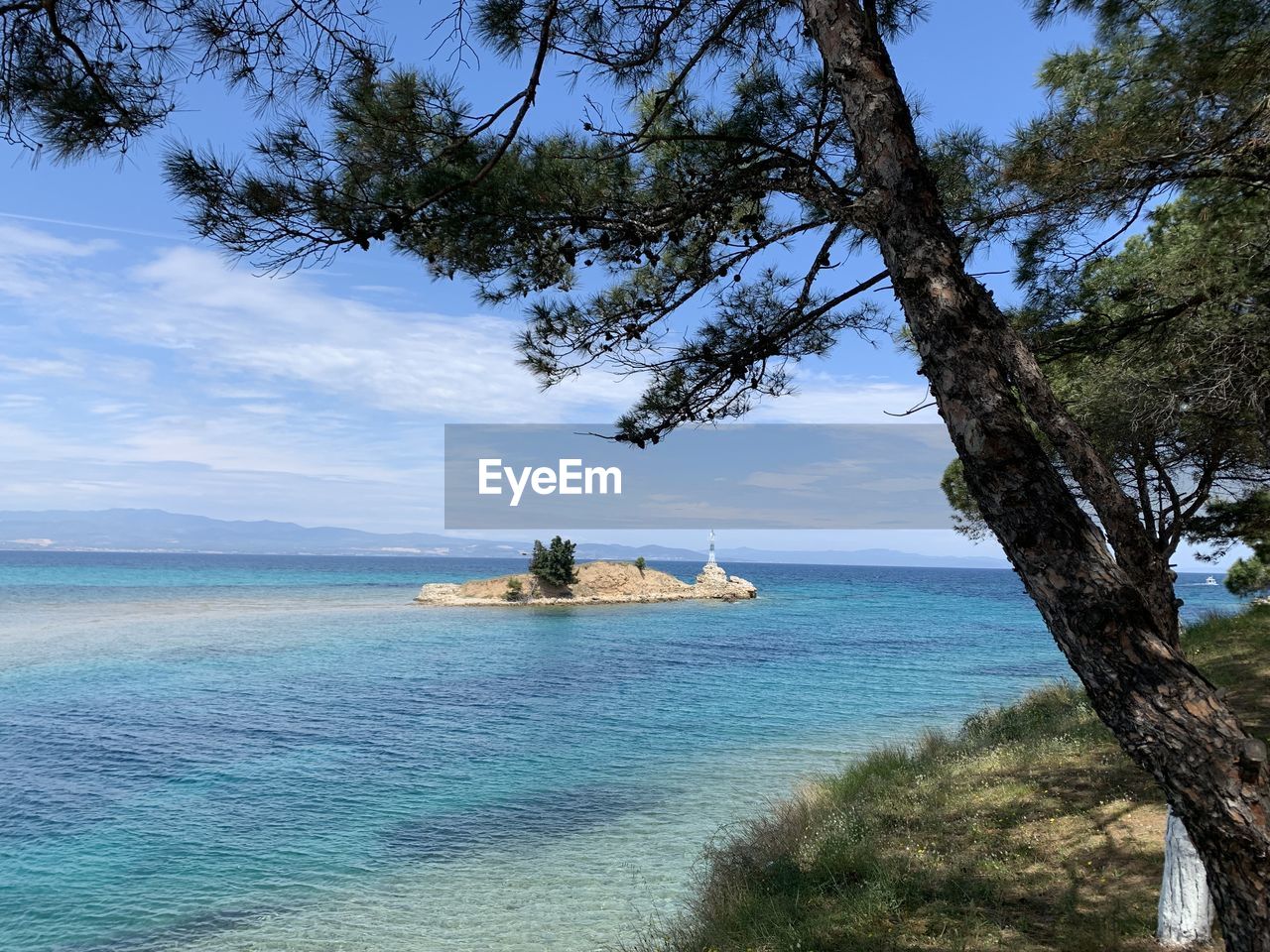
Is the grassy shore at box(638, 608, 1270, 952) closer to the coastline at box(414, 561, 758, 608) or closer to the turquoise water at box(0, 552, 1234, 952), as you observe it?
the turquoise water at box(0, 552, 1234, 952)

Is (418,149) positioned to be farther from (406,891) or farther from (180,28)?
(406,891)

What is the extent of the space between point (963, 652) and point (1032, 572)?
30.6 metres

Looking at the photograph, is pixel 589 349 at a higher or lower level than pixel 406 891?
higher

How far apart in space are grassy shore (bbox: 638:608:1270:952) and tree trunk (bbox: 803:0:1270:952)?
2.88 metres

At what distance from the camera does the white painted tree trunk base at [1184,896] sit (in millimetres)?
4094

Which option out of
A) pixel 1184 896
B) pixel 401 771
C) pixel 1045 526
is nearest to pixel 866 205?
pixel 1045 526

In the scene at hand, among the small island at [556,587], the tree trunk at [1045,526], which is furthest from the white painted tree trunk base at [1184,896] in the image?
the small island at [556,587]

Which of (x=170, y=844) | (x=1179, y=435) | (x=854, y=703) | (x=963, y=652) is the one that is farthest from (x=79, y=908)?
(x=963, y=652)

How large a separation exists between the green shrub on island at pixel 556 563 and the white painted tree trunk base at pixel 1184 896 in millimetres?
49025

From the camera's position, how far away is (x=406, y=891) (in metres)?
8.12

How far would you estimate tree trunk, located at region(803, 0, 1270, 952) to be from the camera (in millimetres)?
2096

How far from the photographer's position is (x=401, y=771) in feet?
42.1

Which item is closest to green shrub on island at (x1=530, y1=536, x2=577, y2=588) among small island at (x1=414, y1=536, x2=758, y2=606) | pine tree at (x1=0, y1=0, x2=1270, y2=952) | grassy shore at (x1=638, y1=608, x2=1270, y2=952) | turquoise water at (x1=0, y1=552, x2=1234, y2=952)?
small island at (x1=414, y1=536, x2=758, y2=606)

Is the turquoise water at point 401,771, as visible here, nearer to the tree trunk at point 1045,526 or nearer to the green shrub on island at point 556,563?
the tree trunk at point 1045,526
